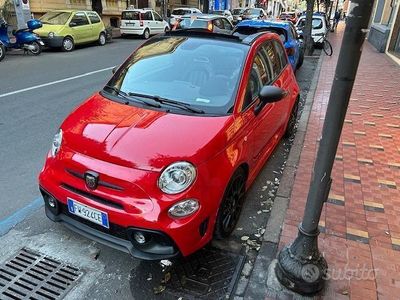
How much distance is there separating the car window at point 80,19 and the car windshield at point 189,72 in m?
13.0

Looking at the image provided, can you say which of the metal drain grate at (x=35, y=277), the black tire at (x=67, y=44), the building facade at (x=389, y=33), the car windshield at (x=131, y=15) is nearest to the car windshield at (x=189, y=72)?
the metal drain grate at (x=35, y=277)

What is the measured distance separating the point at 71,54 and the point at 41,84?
595 centimetres

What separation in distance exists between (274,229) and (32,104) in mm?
5494

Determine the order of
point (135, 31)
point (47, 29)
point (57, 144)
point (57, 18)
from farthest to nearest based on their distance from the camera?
point (135, 31), point (57, 18), point (47, 29), point (57, 144)

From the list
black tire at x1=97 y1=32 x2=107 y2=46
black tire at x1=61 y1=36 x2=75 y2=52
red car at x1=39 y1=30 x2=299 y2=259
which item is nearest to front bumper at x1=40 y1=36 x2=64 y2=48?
black tire at x1=61 y1=36 x2=75 y2=52

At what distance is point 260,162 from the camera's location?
4.03 meters

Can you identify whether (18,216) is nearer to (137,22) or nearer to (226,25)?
(226,25)

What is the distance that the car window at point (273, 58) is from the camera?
4351 mm

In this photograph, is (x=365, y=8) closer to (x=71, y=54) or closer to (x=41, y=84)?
(x=41, y=84)

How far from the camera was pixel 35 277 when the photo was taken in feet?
9.25

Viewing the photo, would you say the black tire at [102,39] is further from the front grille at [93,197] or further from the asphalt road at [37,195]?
the front grille at [93,197]

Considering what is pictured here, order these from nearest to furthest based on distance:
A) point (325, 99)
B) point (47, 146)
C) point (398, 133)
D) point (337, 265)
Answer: point (337, 265) → point (47, 146) → point (398, 133) → point (325, 99)

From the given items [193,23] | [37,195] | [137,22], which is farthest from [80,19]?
[37,195]

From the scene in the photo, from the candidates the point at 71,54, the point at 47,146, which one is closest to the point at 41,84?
the point at 47,146
